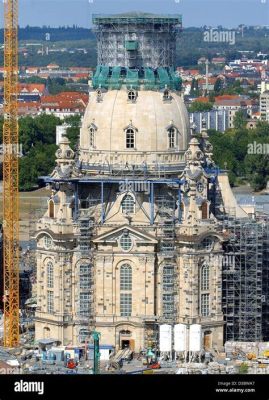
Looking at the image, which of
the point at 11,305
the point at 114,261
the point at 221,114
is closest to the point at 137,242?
the point at 114,261

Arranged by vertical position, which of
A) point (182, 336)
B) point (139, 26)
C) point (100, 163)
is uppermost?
point (139, 26)

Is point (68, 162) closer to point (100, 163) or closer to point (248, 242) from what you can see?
point (100, 163)

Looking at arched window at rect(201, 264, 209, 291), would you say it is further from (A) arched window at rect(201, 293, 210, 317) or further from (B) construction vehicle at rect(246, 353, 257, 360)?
(B) construction vehicle at rect(246, 353, 257, 360)

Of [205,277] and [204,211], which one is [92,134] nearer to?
[204,211]

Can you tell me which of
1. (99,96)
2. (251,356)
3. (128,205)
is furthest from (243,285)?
(99,96)

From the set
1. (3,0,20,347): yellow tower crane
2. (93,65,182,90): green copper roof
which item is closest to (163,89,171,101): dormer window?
(93,65,182,90): green copper roof
